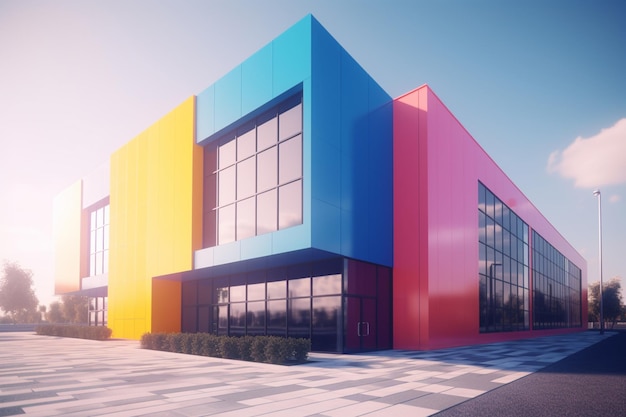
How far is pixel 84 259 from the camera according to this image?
37.4m

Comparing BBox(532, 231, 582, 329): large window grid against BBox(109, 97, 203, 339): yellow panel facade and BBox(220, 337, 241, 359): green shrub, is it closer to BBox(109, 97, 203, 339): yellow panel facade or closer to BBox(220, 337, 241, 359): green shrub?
BBox(220, 337, 241, 359): green shrub

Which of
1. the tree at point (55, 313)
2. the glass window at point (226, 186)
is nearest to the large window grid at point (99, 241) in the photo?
the glass window at point (226, 186)

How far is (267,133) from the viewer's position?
2002 cm

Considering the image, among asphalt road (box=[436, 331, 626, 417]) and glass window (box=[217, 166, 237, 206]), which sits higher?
glass window (box=[217, 166, 237, 206])

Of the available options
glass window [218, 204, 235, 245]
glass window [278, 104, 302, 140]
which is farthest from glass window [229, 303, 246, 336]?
glass window [278, 104, 302, 140]

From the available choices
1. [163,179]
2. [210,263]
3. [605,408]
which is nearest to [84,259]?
[163,179]

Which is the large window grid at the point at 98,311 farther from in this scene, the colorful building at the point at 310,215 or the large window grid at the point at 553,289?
the large window grid at the point at 553,289

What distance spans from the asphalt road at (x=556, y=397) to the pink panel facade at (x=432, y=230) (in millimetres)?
7669

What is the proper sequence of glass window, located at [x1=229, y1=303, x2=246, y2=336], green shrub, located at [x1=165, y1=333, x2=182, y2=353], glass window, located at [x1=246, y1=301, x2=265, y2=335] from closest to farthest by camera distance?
1. green shrub, located at [x1=165, y1=333, x2=182, y2=353]
2. glass window, located at [x1=246, y1=301, x2=265, y2=335]
3. glass window, located at [x1=229, y1=303, x2=246, y2=336]

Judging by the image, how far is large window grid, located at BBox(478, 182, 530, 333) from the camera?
89.8ft

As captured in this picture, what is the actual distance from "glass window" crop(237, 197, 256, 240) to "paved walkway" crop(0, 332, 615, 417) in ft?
20.6

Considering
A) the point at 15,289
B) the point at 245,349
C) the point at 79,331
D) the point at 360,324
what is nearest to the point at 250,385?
the point at 245,349

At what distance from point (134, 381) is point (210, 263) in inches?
400

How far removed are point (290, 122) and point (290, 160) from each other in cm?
171
